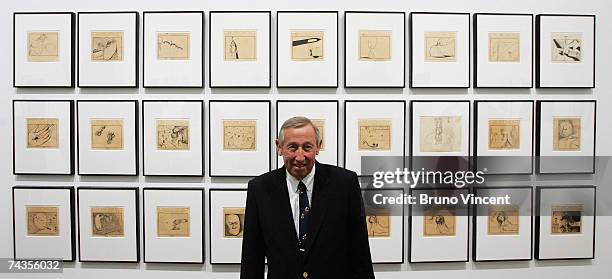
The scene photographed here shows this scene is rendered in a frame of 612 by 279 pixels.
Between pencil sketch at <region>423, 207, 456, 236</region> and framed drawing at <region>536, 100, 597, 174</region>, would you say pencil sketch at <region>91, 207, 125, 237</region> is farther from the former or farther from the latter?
framed drawing at <region>536, 100, 597, 174</region>

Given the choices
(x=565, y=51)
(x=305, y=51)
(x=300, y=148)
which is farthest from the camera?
(x=565, y=51)

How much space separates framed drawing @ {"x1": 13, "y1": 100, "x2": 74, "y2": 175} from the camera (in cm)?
285

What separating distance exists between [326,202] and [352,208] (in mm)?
116

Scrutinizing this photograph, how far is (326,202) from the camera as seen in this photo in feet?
6.35

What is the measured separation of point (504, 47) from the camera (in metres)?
2.86

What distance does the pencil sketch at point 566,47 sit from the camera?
2.89m

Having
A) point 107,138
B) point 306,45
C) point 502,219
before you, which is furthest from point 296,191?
point 502,219

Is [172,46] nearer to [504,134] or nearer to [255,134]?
[255,134]

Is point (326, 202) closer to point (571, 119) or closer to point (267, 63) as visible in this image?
point (267, 63)

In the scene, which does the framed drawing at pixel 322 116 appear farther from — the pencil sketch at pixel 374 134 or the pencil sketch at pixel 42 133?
the pencil sketch at pixel 42 133

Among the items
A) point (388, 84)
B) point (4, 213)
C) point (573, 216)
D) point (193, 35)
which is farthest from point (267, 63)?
point (573, 216)

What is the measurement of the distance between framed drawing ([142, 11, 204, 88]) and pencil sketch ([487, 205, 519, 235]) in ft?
6.06

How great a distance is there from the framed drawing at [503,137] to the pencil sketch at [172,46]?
1.70 m

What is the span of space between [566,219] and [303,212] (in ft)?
6.11
